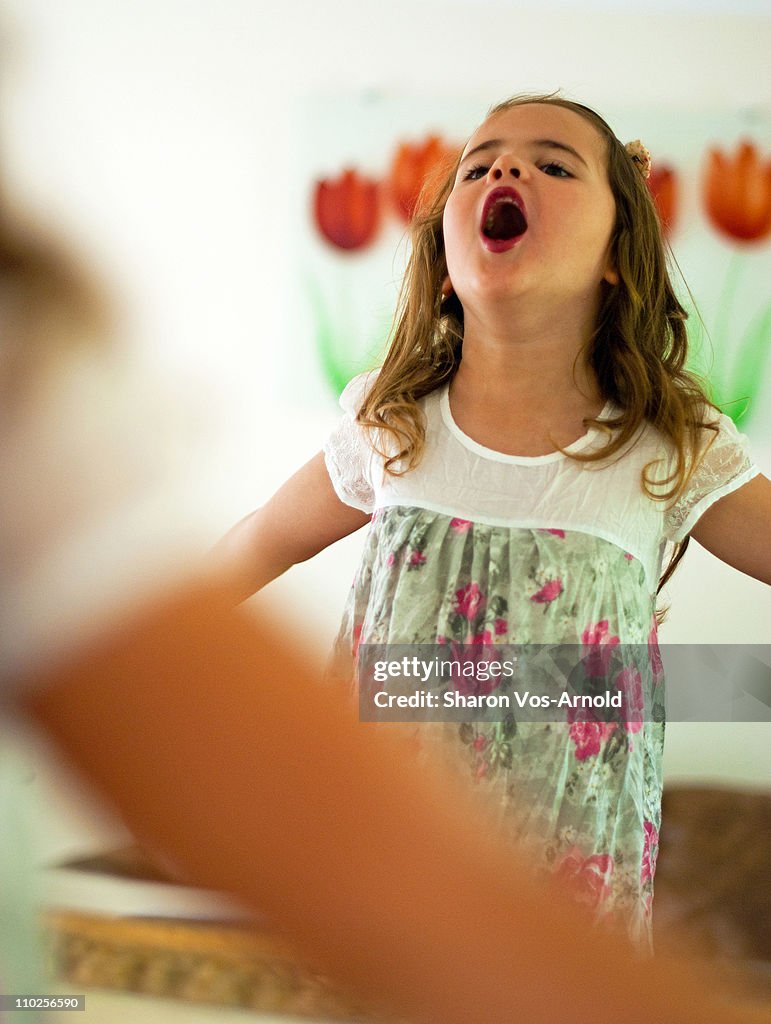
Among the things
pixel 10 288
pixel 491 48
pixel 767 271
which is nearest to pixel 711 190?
pixel 767 271

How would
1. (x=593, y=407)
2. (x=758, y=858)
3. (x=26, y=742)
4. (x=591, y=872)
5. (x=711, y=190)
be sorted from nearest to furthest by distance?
(x=26, y=742), (x=591, y=872), (x=593, y=407), (x=758, y=858), (x=711, y=190)

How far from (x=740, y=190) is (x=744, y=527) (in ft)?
4.32

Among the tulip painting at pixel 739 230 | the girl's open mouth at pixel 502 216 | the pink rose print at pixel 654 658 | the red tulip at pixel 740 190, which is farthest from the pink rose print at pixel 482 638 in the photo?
the red tulip at pixel 740 190

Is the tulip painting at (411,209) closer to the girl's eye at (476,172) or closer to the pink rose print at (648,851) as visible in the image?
the girl's eye at (476,172)

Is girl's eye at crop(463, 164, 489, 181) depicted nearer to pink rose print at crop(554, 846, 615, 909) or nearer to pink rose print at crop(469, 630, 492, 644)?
pink rose print at crop(469, 630, 492, 644)

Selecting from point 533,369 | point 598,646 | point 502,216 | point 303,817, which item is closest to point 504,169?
point 502,216

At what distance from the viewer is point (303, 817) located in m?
0.22

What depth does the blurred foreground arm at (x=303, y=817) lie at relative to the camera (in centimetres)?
22

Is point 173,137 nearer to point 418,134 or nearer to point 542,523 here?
point 418,134

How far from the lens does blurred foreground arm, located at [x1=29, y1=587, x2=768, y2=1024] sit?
0.22 m

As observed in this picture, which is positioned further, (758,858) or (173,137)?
(173,137)

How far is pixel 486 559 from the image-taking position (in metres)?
0.75

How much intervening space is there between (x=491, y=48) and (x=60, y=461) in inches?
75.1

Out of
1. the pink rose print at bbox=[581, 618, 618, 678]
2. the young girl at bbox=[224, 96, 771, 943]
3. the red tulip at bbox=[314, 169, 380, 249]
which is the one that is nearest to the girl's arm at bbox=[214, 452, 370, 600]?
the young girl at bbox=[224, 96, 771, 943]
